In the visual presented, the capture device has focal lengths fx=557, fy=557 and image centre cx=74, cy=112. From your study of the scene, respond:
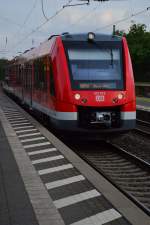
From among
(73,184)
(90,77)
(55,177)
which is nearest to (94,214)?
(73,184)

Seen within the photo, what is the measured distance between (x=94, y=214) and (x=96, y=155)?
7286 millimetres

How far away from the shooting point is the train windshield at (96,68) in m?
14.4

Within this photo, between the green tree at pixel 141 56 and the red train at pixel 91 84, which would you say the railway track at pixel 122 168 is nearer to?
the red train at pixel 91 84

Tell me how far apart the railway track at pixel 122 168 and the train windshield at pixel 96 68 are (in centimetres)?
173

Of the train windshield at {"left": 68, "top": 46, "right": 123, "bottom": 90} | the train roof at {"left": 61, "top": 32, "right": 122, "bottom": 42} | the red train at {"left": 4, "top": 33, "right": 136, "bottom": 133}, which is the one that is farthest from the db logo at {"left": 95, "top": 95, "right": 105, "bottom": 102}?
the train roof at {"left": 61, "top": 32, "right": 122, "bottom": 42}

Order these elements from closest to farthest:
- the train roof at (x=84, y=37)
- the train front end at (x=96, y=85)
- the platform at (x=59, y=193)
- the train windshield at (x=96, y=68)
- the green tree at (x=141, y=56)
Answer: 1. the platform at (x=59, y=193)
2. the train front end at (x=96, y=85)
3. the train windshield at (x=96, y=68)
4. the train roof at (x=84, y=37)
5. the green tree at (x=141, y=56)

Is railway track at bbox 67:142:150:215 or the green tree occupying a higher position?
the green tree

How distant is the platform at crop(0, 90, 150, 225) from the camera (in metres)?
6.65

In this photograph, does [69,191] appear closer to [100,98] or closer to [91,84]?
[100,98]

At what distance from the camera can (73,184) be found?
862 cm

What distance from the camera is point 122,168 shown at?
1223 cm

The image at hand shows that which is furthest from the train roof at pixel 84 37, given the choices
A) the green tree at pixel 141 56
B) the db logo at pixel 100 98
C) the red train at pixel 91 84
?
the green tree at pixel 141 56

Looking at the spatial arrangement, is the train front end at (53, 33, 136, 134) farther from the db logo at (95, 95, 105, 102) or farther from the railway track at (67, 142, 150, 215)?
the railway track at (67, 142, 150, 215)

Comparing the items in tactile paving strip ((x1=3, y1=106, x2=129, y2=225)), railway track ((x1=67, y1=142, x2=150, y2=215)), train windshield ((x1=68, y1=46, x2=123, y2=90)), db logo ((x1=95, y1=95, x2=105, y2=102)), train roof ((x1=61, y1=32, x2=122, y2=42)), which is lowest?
railway track ((x1=67, y1=142, x2=150, y2=215))
